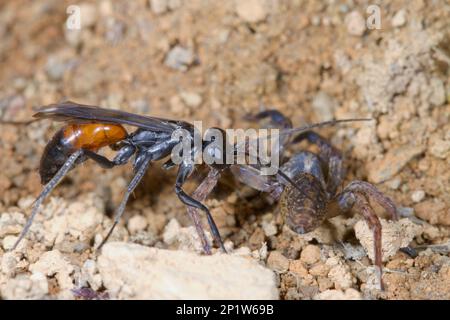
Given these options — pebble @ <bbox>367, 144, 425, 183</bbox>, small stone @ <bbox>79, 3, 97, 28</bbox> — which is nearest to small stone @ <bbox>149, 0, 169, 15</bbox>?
small stone @ <bbox>79, 3, 97, 28</bbox>

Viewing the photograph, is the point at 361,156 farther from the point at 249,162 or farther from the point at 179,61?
the point at 179,61

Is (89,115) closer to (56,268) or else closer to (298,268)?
(56,268)

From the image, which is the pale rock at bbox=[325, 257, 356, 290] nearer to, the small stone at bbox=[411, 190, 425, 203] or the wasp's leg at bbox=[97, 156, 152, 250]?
the small stone at bbox=[411, 190, 425, 203]

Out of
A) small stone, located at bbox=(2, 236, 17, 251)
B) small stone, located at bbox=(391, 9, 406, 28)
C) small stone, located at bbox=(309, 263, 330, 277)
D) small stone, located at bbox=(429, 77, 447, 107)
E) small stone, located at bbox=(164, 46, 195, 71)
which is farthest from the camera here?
small stone, located at bbox=(164, 46, 195, 71)

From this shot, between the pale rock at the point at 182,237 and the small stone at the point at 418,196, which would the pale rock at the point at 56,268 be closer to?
the pale rock at the point at 182,237

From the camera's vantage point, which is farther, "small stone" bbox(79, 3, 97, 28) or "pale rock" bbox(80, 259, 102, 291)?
"small stone" bbox(79, 3, 97, 28)

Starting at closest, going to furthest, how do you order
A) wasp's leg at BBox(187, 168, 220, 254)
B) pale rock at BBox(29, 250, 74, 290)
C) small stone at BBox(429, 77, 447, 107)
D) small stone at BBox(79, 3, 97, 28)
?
pale rock at BBox(29, 250, 74, 290), wasp's leg at BBox(187, 168, 220, 254), small stone at BBox(429, 77, 447, 107), small stone at BBox(79, 3, 97, 28)
